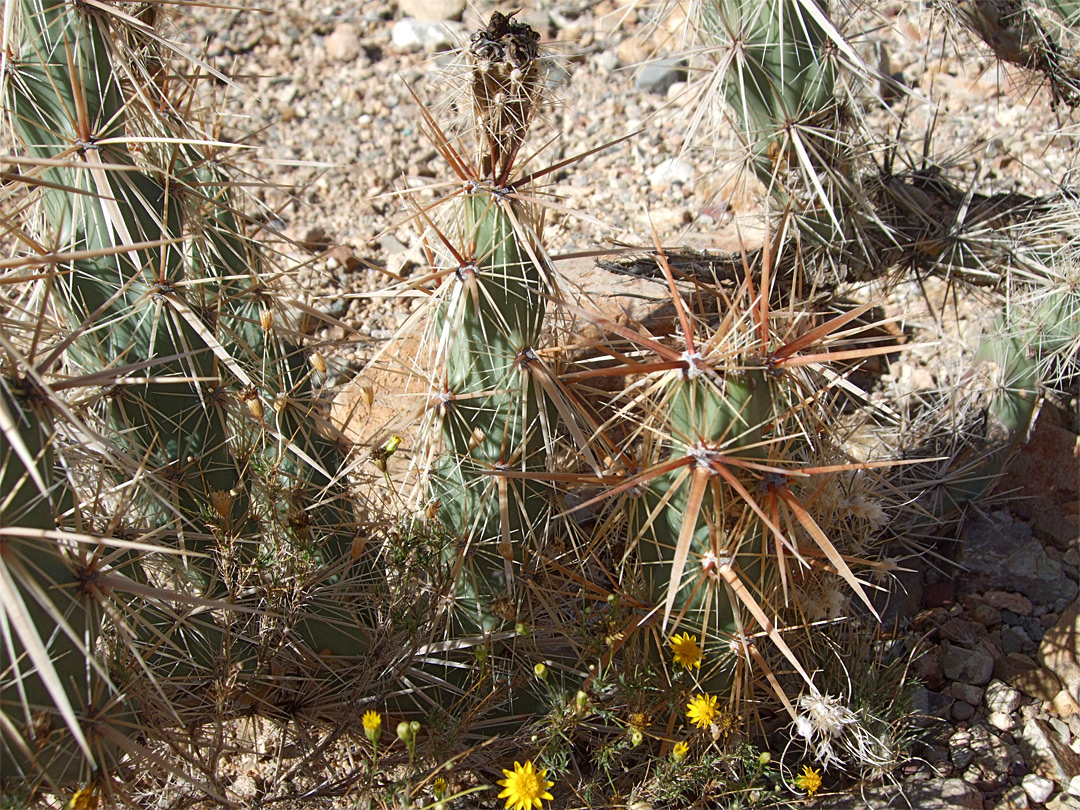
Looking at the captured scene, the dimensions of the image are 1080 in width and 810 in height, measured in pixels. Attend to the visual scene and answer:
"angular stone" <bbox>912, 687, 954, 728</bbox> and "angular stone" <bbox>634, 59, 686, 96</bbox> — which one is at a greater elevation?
"angular stone" <bbox>634, 59, 686, 96</bbox>

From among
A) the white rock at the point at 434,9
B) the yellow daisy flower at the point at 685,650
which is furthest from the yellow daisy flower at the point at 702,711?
the white rock at the point at 434,9

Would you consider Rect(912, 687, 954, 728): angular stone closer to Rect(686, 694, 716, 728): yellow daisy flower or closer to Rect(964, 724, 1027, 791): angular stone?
Rect(964, 724, 1027, 791): angular stone

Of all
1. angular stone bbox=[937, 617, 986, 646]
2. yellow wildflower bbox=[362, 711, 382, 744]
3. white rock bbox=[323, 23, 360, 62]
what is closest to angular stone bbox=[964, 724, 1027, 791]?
angular stone bbox=[937, 617, 986, 646]

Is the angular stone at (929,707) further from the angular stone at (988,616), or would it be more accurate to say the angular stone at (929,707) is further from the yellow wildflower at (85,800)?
the yellow wildflower at (85,800)

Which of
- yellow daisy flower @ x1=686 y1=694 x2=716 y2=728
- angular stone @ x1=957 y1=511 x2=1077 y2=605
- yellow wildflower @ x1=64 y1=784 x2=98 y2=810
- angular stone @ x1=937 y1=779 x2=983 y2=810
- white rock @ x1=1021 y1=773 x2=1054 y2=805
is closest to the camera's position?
yellow wildflower @ x1=64 y1=784 x2=98 y2=810

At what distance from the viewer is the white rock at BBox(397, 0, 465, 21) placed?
4.87 m

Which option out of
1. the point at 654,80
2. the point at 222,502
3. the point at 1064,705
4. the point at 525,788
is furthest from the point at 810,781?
the point at 654,80

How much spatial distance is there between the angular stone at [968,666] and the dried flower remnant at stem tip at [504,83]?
189 centimetres

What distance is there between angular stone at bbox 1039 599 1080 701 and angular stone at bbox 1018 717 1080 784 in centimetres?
13

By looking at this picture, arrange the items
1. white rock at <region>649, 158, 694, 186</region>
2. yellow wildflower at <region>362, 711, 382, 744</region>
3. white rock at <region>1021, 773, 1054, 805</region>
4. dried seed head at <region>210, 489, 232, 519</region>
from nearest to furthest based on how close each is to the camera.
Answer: yellow wildflower at <region>362, 711, 382, 744</region>
dried seed head at <region>210, 489, 232, 519</region>
white rock at <region>1021, 773, 1054, 805</region>
white rock at <region>649, 158, 694, 186</region>

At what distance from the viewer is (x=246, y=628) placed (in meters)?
2.09

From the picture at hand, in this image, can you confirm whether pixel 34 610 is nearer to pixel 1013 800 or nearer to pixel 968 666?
pixel 1013 800

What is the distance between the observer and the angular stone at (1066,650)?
247 centimetres

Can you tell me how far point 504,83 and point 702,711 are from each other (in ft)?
4.55
